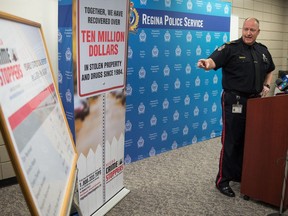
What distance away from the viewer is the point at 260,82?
2.92 metres

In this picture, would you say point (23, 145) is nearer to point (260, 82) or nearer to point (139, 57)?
point (260, 82)

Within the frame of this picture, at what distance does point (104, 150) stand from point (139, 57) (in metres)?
1.50

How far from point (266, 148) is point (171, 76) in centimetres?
182

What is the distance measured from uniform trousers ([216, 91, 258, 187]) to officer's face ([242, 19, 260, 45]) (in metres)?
0.50

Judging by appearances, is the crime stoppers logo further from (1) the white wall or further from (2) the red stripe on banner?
(2) the red stripe on banner

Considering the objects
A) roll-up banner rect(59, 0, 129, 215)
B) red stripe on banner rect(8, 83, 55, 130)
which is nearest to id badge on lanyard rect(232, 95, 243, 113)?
roll-up banner rect(59, 0, 129, 215)

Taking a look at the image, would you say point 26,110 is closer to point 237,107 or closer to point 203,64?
point 203,64

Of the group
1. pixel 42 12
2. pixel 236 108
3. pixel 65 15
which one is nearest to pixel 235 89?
pixel 236 108

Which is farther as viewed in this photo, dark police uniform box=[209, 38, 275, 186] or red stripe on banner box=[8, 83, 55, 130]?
dark police uniform box=[209, 38, 275, 186]

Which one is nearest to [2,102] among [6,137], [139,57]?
[6,137]

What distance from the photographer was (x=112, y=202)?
9.00ft

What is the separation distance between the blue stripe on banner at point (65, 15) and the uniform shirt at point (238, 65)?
1343 millimetres

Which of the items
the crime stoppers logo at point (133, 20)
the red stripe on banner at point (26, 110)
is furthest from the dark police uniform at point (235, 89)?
the red stripe on banner at point (26, 110)

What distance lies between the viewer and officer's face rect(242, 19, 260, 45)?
285 cm
